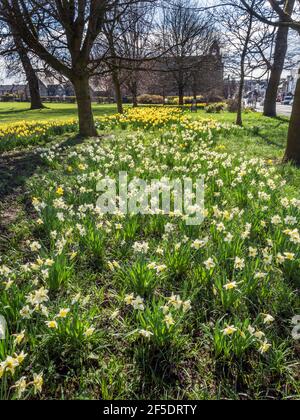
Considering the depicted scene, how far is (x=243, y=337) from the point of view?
1858mm

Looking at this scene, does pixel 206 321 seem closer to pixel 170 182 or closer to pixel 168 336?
pixel 168 336

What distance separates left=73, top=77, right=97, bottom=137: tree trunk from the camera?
921cm

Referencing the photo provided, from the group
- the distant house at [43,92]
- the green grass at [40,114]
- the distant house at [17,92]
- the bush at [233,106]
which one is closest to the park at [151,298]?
the distant house at [17,92]

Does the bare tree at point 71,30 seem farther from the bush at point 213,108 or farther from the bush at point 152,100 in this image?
the bush at point 152,100

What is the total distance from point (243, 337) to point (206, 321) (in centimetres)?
38

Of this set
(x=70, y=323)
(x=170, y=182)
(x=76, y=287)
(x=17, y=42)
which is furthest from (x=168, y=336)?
(x=17, y=42)

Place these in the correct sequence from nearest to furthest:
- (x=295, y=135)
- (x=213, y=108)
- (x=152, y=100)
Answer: (x=295, y=135) < (x=213, y=108) < (x=152, y=100)

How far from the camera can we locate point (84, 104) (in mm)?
9297

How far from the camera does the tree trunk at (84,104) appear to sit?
30.2ft

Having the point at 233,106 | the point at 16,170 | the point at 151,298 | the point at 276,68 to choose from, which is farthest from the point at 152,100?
the point at 151,298

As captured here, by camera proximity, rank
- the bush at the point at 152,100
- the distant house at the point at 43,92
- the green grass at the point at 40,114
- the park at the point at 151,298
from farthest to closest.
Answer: the bush at the point at 152,100 < the distant house at the point at 43,92 < the green grass at the point at 40,114 < the park at the point at 151,298

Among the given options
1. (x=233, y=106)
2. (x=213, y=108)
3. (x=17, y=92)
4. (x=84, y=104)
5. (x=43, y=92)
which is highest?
(x=17, y=92)

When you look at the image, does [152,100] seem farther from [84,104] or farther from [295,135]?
[295,135]
